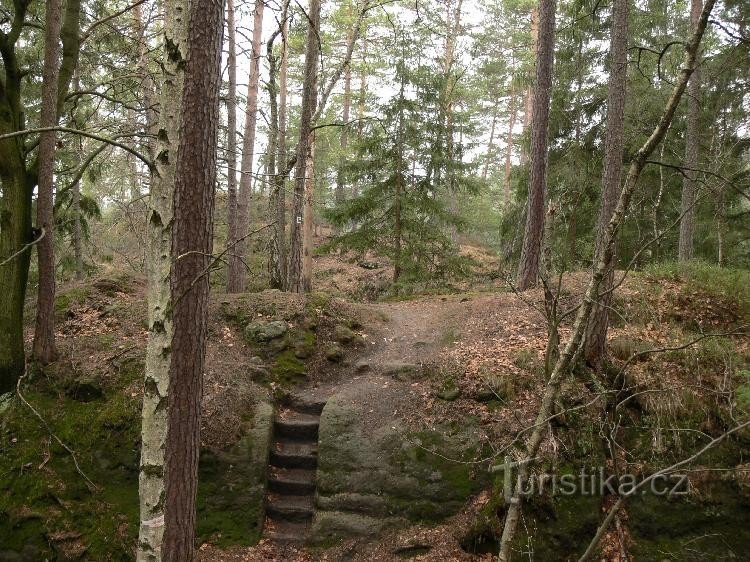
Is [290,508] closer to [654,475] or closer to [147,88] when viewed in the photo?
[654,475]

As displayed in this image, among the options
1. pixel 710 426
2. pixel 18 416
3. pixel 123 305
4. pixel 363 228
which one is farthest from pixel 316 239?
pixel 710 426

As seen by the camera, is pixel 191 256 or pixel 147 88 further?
pixel 147 88

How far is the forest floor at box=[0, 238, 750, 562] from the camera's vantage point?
6348 millimetres

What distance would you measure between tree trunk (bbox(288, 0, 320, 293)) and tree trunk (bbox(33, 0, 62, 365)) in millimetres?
4646

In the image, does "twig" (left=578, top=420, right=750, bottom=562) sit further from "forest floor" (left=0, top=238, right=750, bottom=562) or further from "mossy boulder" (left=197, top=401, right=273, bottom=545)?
"mossy boulder" (left=197, top=401, right=273, bottom=545)

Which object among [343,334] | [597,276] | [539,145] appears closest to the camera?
[597,276]

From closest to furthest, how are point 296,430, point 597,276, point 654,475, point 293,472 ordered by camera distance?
point 654,475 < point 597,276 < point 293,472 < point 296,430

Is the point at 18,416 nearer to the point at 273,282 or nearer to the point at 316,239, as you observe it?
the point at 273,282

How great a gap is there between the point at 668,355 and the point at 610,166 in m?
2.90

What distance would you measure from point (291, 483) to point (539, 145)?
7806mm

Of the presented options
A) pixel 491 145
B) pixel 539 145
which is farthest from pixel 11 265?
pixel 491 145

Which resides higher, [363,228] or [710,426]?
[363,228]

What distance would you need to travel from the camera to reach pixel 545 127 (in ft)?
32.9

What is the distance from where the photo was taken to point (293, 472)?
732 cm
